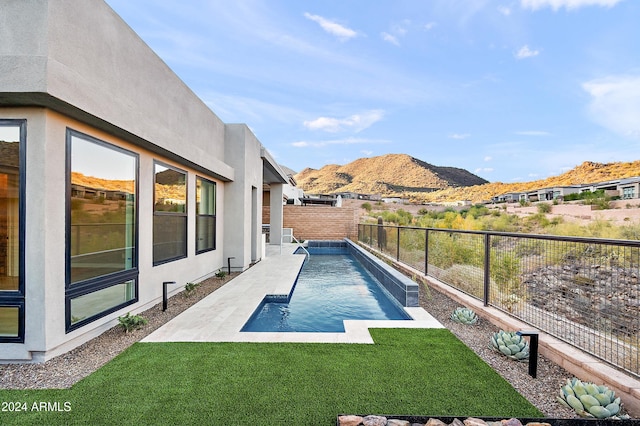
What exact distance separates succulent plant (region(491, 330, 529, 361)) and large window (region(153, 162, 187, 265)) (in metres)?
5.07

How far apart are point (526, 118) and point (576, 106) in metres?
17.4

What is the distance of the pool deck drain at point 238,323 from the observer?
3939 mm

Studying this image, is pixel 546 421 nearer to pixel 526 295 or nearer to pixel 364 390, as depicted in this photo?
pixel 364 390

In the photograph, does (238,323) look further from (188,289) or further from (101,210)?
(101,210)

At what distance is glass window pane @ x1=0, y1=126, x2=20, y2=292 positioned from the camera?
319cm

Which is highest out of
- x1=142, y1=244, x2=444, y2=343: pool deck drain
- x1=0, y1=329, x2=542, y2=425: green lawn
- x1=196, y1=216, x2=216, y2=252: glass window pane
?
x1=196, y1=216, x2=216, y2=252: glass window pane

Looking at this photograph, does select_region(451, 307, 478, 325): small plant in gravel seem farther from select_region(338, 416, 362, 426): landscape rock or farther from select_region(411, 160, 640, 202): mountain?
select_region(411, 160, 640, 202): mountain

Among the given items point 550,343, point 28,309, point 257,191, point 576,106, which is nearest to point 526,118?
point 576,106

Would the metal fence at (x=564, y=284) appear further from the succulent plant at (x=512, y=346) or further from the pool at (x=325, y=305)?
the pool at (x=325, y=305)

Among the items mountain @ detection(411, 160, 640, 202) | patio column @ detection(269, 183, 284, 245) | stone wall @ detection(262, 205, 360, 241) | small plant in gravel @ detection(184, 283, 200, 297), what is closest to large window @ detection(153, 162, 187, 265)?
small plant in gravel @ detection(184, 283, 200, 297)

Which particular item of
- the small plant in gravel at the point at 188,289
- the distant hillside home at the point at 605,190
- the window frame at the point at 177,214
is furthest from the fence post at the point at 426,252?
the distant hillside home at the point at 605,190

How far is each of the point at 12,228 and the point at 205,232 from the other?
4.31 meters

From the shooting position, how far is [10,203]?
10.5 ft

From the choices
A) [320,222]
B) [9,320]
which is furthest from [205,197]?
[320,222]
